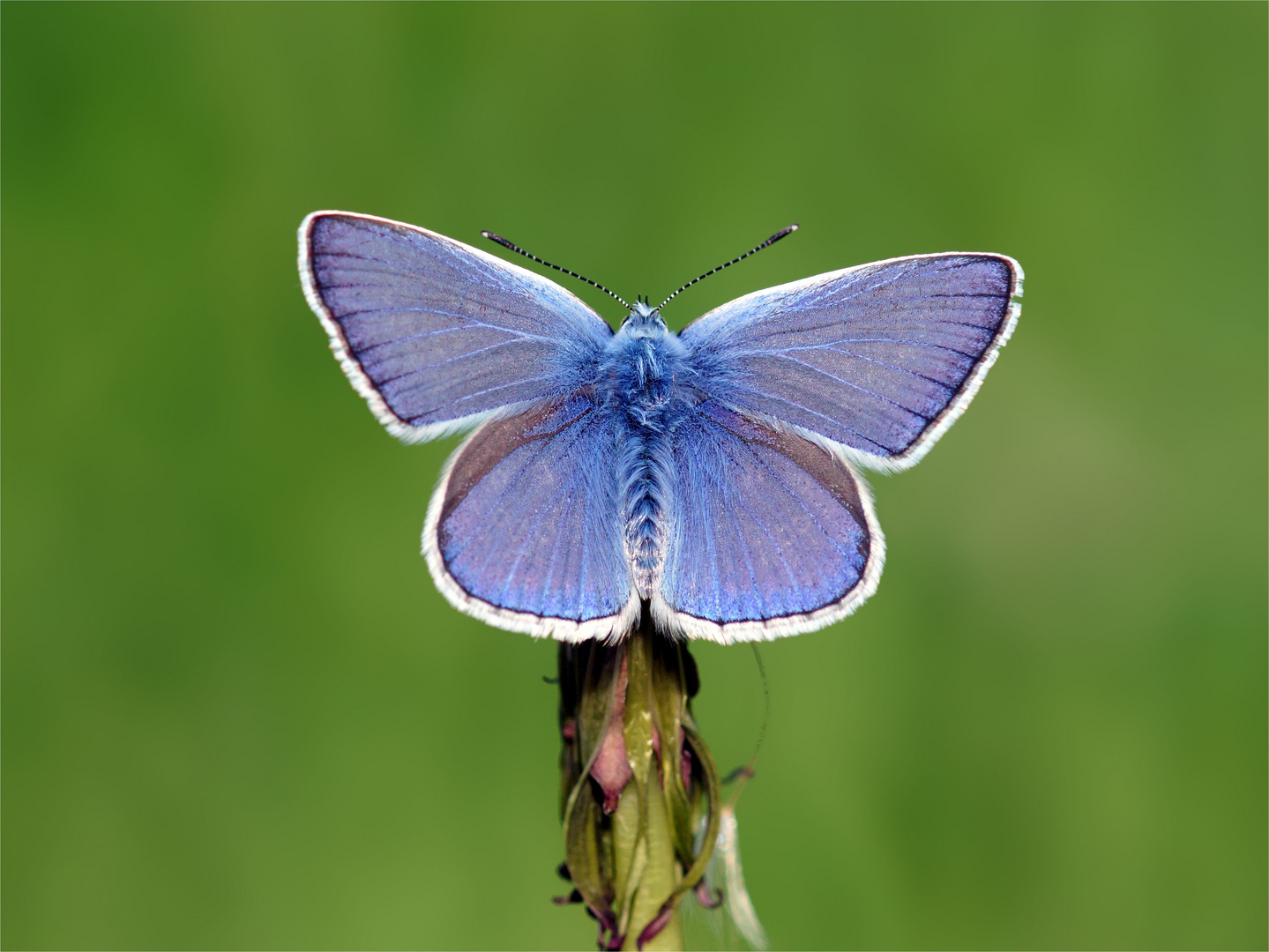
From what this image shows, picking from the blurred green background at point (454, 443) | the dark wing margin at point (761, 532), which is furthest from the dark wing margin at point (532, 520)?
the blurred green background at point (454, 443)

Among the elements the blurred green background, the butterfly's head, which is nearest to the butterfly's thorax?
the butterfly's head

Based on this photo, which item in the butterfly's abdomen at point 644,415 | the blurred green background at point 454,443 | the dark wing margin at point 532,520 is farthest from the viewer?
the blurred green background at point 454,443

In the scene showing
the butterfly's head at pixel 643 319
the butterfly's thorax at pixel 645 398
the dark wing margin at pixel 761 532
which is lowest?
the dark wing margin at pixel 761 532

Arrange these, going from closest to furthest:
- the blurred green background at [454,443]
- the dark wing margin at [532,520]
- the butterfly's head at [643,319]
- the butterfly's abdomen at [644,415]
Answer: the dark wing margin at [532,520] → the butterfly's abdomen at [644,415] → the butterfly's head at [643,319] → the blurred green background at [454,443]

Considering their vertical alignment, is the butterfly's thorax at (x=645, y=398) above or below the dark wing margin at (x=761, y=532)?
above

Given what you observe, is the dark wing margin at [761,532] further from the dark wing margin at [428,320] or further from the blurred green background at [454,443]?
the blurred green background at [454,443]

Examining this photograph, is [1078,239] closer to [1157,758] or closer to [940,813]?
[1157,758]

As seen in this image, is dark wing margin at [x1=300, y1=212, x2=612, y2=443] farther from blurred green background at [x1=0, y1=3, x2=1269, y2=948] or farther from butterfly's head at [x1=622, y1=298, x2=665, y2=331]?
blurred green background at [x1=0, y1=3, x2=1269, y2=948]
